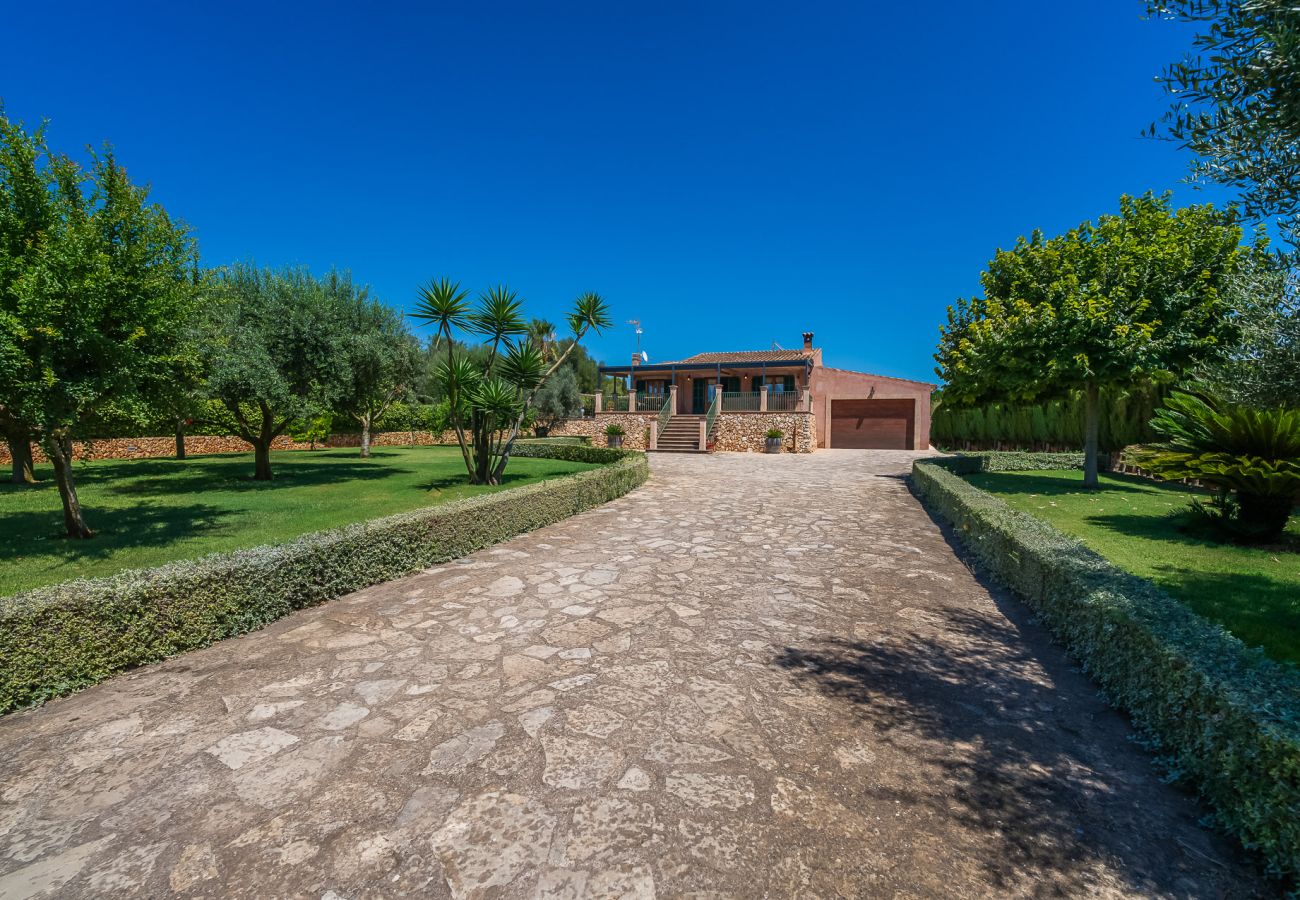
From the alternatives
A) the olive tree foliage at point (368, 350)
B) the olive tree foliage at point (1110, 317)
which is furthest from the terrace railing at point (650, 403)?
the olive tree foliage at point (1110, 317)

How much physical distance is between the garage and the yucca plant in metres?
23.6

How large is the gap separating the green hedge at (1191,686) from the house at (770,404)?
2234cm

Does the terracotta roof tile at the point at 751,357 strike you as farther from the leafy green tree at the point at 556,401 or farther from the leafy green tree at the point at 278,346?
the leafy green tree at the point at 278,346


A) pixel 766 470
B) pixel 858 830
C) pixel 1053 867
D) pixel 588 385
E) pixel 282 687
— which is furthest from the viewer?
pixel 588 385

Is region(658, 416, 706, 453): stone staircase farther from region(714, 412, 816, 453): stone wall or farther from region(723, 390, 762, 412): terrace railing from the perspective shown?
region(723, 390, 762, 412): terrace railing

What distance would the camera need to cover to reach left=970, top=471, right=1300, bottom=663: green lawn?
4789mm

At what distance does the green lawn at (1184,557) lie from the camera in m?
4.79

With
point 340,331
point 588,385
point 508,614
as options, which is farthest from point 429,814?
point 588,385

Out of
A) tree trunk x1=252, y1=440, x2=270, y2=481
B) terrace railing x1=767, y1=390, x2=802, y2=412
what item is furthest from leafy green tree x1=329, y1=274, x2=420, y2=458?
terrace railing x1=767, y1=390, x2=802, y2=412

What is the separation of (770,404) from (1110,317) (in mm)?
17518

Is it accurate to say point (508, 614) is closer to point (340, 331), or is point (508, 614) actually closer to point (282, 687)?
point (282, 687)

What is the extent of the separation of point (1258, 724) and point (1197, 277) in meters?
14.2

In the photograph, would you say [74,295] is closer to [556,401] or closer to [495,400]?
[495,400]

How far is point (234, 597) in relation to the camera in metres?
4.83
